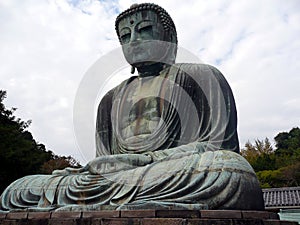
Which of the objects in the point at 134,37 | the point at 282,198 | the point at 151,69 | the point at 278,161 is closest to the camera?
the point at 134,37

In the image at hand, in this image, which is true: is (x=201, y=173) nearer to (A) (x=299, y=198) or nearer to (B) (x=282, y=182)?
(A) (x=299, y=198)

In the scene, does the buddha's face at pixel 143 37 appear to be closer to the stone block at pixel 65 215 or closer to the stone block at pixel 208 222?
the stone block at pixel 65 215

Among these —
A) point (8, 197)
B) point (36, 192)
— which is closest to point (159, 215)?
point (36, 192)

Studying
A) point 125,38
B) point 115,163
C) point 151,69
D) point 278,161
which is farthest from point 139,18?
point 278,161

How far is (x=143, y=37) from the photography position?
6703 mm

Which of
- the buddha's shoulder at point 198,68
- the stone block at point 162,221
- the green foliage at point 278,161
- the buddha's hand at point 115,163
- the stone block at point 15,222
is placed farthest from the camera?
the green foliage at point 278,161

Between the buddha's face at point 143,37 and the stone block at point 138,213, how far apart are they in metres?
3.78

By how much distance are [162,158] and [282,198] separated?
9132mm

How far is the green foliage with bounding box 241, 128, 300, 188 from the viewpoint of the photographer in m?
22.9

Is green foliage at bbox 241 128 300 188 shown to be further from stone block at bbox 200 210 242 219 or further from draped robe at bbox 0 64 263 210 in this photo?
stone block at bbox 200 210 242 219

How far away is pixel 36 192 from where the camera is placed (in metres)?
4.89

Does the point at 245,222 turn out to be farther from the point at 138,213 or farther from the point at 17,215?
the point at 17,215

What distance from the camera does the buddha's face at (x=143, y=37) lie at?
21.9 feet

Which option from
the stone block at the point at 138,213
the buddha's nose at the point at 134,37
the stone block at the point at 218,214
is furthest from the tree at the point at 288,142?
the stone block at the point at 138,213
